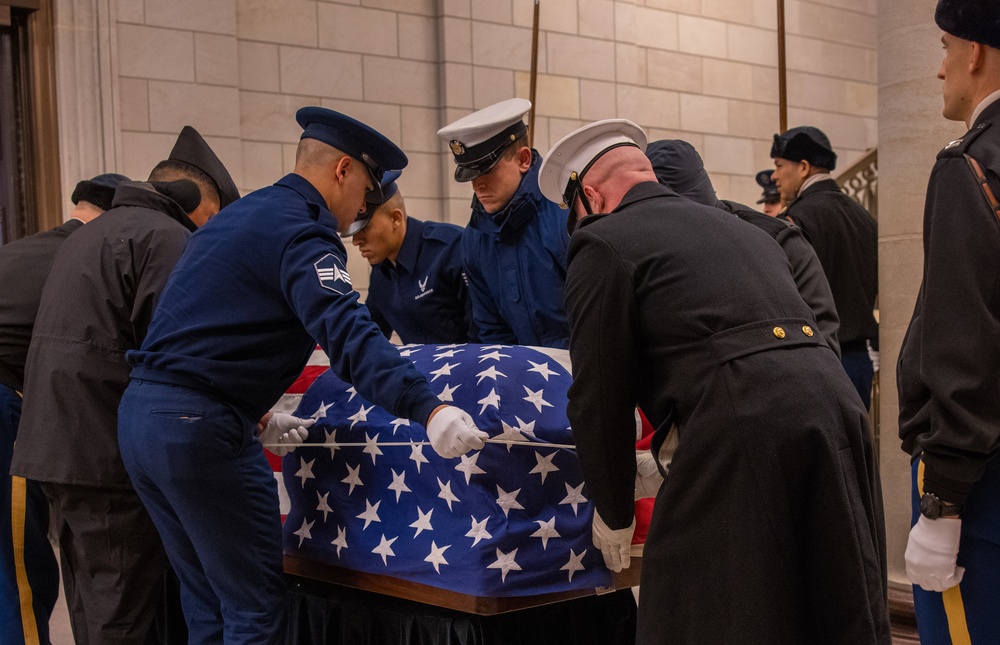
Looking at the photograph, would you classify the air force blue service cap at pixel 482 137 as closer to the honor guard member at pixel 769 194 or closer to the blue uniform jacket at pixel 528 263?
the blue uniform jacket at pixel 528 263

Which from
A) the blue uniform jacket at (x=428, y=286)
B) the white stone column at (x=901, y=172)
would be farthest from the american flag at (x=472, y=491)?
the white stone column at (x=901, y=172)

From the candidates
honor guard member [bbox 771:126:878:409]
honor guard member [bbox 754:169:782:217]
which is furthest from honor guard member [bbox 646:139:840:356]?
honor guard member [bbox 754:169:782:217]

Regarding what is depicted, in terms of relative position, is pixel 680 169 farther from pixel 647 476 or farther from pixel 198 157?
pixel 198 157

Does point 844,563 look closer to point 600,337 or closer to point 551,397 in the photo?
point 600,337

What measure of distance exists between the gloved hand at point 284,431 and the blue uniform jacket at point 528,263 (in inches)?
33.5

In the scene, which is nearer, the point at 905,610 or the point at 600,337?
the point at 600,337

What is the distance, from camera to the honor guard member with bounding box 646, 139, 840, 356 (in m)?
3.22

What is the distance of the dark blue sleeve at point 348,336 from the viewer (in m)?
2.54

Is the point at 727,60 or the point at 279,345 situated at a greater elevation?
the point at 727,60

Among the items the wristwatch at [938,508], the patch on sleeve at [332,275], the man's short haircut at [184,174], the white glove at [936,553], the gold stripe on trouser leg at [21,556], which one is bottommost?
the gold stripe on trouser leg at [21,556]

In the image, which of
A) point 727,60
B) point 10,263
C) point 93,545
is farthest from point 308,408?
point 727,60

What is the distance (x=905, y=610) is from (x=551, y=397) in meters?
2.08

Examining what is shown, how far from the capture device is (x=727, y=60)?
10180 millimetres

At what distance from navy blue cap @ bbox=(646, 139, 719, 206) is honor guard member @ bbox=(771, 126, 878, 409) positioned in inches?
63.0
